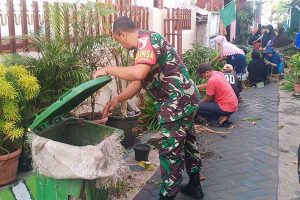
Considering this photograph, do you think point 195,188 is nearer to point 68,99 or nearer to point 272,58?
point 68,99

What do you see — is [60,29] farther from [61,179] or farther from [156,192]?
[61,179]

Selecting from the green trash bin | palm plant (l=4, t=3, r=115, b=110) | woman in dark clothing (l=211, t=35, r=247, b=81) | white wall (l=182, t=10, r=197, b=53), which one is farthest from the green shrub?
the green trash bin

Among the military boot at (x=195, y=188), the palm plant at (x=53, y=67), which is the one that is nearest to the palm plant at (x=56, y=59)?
the palm plant at (x=53, y=67)

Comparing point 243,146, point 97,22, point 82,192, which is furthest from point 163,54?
point 243,146

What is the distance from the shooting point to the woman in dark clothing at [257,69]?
33.8ft

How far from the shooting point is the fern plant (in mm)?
3354

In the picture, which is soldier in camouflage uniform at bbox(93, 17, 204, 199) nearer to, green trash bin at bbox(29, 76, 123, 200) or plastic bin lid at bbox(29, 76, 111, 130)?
green trash bin at bbox(29, 76, 123, 200)

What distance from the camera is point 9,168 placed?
3.62m

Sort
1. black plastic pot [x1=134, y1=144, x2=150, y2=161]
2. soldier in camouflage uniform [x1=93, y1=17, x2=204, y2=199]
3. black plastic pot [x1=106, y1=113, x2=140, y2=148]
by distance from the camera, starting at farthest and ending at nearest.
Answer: black plastic pot [x1=106, y1=113, x2=140, y2=148] → black plastic pot [x1=134, y1=144, x2=150, y2=161] → soldier in camouflage uniform [x1=93, y1=17, x2=204, y2=199]

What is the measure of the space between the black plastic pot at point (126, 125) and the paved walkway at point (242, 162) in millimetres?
974

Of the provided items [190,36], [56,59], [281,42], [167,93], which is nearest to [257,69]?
[190,36]

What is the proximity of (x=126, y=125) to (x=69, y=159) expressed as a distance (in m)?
2.86

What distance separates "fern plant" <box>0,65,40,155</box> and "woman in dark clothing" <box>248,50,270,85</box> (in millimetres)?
7808

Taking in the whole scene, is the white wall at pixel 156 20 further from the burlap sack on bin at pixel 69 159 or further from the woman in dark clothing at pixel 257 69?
the burlap sack on bin at pixel 69 159
